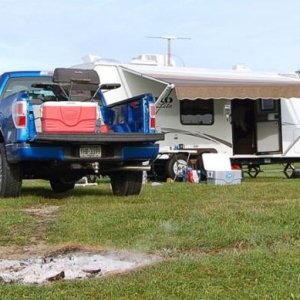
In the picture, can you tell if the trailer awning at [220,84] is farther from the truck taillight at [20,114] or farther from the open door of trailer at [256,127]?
the truck taillight at [20,114]

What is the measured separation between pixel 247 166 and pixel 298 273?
13457mm

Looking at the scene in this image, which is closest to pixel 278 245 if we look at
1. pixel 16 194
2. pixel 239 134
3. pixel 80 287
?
pixel 80 287

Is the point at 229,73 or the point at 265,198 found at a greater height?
the point at 229,73

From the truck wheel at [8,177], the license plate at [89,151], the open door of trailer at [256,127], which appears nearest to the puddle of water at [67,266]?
the license plate at [89,151]

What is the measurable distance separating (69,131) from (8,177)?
3.55ft

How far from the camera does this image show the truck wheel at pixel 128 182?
29.9 ft

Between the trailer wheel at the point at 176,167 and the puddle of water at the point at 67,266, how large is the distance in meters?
9.58

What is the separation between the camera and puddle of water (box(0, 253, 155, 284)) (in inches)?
174

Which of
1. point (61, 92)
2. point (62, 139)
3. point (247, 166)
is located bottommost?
point (247, 166)

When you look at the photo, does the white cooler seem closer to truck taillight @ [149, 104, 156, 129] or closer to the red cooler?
truck taillight @ [149, 104, 156, 129]

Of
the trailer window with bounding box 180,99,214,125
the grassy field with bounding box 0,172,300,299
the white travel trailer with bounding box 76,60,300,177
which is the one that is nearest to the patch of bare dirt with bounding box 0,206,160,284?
the grassy field with bounding box 0,172,300,299

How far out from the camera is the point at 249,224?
5988 mm

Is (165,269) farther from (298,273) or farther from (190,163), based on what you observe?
(190,163)

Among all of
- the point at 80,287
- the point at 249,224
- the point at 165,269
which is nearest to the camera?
the point at 80,287
